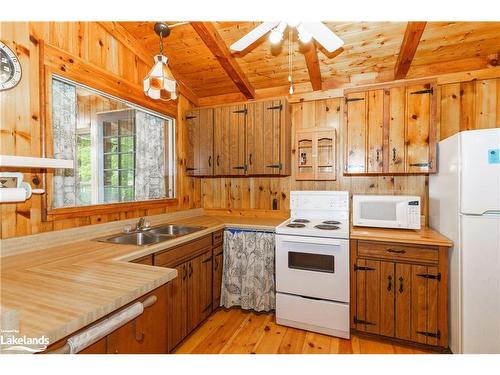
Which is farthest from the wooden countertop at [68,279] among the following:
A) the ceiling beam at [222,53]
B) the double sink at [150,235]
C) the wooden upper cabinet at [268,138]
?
the ceiling beam at [222,53]

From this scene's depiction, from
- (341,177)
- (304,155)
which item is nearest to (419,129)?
(341,177)

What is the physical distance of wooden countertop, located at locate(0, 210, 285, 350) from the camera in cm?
81

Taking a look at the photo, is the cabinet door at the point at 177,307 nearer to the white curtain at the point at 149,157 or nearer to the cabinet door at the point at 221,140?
the white curtain at the point at 149,157

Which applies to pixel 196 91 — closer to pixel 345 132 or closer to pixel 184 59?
pixel 184 59

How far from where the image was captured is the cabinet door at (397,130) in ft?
7.68

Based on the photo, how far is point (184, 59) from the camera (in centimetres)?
269

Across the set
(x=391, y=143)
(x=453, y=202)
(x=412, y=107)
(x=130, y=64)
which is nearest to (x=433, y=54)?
(x=412, y=107)

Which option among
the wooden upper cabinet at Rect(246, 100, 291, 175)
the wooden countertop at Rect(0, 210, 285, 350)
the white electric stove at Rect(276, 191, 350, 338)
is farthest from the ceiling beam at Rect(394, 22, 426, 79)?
the wooden countertop at Rect(0, 210, 285, 350)

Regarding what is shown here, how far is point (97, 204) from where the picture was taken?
208cm

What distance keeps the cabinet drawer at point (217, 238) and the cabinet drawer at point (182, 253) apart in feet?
0.23

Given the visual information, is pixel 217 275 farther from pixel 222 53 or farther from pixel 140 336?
pixel 222 53

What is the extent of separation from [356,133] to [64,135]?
102 inches
